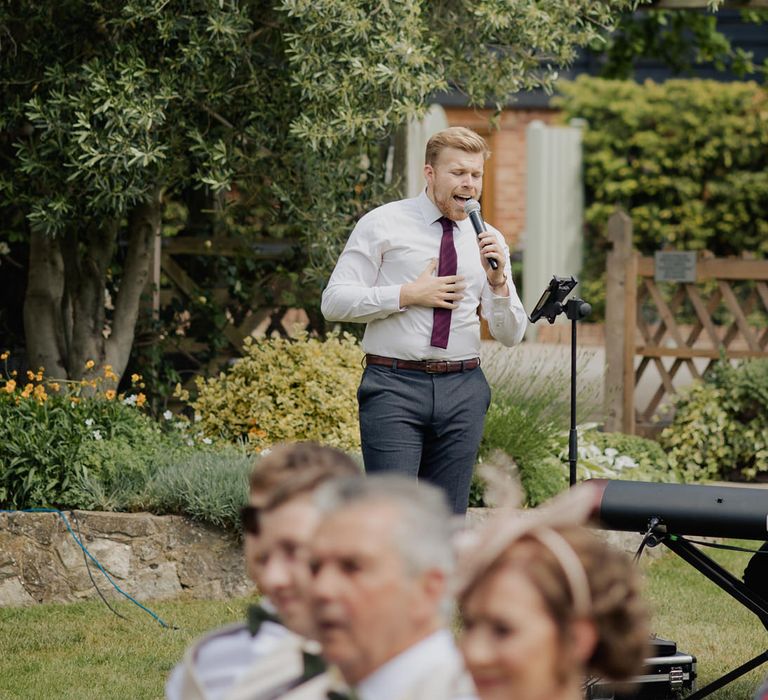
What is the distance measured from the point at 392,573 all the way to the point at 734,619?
13.5 feet

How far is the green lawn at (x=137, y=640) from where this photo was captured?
4461 mm

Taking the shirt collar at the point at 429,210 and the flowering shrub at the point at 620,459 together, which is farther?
the flowering shrub at the point at 620,459

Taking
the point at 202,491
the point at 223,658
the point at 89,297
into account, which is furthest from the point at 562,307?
the point at 223,658

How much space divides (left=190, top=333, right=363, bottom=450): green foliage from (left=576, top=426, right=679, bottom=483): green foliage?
1222 millimetres

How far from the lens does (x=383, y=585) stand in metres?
1.72

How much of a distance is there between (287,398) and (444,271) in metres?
2.53

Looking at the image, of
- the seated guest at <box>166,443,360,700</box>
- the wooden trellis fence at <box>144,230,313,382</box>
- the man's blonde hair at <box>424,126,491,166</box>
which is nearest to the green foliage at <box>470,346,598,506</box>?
the wooden trellis fence at <box>144,230,313,382</box>

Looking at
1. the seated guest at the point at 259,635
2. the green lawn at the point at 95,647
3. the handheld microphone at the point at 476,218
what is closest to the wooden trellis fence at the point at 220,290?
the green lawn at the point at 95,647

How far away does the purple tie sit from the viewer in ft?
13.6

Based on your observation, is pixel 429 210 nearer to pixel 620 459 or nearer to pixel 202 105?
pixel 202 105

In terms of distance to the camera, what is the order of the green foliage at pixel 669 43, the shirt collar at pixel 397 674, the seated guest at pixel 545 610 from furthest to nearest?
the green foliage at pixel 669 43
the shirt collar at pixel 397 674
the seated guest at pixel 545 610

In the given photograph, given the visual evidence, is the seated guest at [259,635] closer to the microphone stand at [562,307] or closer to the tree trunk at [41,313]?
the microphone stand at [562,307]

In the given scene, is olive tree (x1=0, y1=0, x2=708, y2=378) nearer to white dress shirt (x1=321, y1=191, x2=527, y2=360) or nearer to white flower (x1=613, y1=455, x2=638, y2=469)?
white flower (x1=613, y1=455, x2=638, y2=469)

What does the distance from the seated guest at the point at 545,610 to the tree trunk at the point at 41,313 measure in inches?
235
